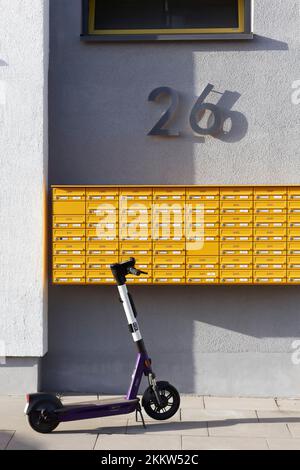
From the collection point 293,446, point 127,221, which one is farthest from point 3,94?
point 293,446

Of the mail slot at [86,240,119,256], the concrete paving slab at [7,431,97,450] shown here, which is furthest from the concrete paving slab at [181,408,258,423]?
the mail slot at [86,240,119,256]

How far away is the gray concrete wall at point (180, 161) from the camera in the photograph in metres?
8.69

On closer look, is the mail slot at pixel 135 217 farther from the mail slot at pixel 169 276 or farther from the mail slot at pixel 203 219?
the mail slot at pixel 169 276

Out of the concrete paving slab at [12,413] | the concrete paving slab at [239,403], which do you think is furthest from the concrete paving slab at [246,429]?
the concrete paving slab at [12,413]

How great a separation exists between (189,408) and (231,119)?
309cm

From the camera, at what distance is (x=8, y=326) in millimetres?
8477

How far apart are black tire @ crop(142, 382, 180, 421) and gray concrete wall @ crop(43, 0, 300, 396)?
1.11 metres

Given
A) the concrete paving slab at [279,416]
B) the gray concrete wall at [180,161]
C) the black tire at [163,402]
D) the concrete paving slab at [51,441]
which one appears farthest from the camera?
the gray concrete wall at [180,161]

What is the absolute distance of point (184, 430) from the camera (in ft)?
24.2

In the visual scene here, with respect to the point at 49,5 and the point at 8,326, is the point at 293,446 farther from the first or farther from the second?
the point at 49,5

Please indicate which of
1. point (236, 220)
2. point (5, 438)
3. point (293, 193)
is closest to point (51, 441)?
point (5, 438)

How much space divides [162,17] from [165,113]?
1.15 metres

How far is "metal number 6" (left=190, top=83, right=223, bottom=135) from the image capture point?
8695 millimetres

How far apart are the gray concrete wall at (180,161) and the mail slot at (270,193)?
30 centimetres
